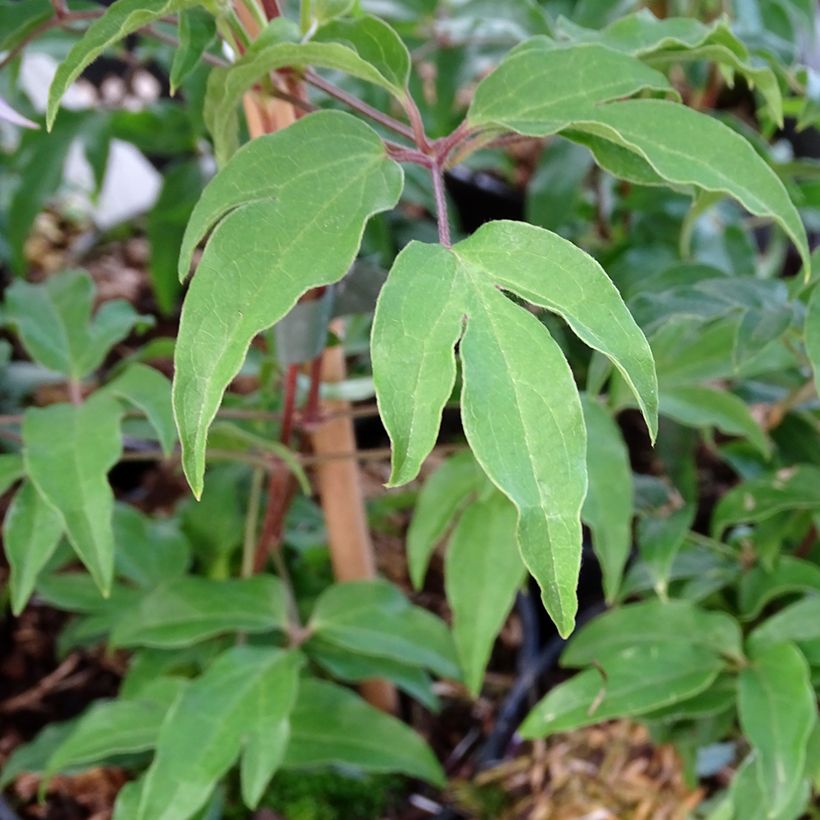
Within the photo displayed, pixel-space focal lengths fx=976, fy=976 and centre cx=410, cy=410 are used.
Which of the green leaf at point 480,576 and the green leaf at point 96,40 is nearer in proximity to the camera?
the green leaf at point 96,40

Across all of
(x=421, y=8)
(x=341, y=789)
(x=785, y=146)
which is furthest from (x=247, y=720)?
(x=785, y=146)

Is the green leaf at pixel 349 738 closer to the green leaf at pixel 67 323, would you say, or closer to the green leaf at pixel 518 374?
the green leaf at pixel 67 323

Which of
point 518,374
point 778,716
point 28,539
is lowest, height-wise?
point 778,716

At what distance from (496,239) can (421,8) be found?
0.56 metres

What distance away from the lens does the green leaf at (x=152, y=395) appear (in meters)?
0.56

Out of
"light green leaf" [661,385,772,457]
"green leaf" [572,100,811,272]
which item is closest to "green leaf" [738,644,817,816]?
"light green leaf" [661,385,772,457]

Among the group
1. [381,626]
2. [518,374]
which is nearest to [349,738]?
[381,626]

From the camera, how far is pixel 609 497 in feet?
1.99

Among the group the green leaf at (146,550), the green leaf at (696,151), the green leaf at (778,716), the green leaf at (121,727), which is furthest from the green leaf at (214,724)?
the green leaf at (696,151)

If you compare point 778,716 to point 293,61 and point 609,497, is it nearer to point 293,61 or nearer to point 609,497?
point 609,497

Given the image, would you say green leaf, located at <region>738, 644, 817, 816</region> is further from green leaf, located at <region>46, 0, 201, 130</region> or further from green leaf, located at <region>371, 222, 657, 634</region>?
green leaf, located at <region>46, 0, 201, 130</region>

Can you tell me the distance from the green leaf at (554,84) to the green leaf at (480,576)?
280 millimetres

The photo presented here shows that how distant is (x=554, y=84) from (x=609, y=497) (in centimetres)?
26

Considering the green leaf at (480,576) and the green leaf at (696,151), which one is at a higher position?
the green leaf at (696,151)
